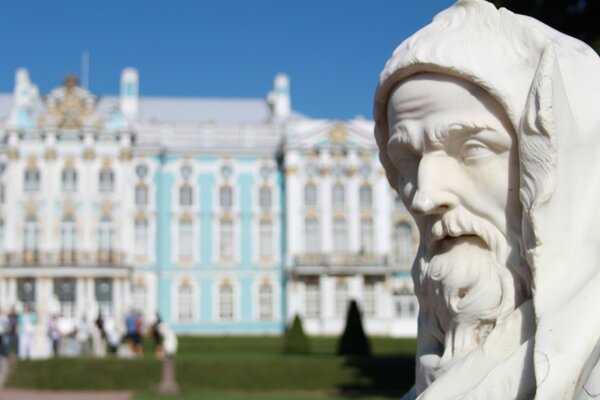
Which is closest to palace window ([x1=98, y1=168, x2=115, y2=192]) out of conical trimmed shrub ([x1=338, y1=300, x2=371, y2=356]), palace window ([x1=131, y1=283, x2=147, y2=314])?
palace window ([x1=131, y1=283, x2=147, y2=314])

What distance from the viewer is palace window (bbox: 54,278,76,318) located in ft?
104

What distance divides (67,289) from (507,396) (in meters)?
32.2

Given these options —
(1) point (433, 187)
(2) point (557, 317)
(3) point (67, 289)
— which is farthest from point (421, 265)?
(3) point (67, 289)

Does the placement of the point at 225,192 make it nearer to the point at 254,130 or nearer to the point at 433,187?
the point at 254,130

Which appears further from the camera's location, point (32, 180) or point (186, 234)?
point (186, 234)

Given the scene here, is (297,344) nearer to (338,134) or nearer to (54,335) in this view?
(54,335)

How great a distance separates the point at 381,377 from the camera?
43.5 feet

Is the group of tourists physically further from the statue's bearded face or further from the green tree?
the statue's bearded face

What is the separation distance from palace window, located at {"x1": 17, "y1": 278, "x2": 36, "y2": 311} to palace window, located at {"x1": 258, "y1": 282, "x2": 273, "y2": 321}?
8.12 m

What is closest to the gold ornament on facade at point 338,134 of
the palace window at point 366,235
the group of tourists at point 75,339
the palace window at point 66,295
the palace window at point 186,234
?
the palace window at point 366,235

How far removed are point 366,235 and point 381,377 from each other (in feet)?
68.2

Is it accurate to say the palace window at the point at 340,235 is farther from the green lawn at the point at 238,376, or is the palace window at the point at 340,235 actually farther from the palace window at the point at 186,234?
the green lawn at the point at 238,376

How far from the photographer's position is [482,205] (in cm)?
113

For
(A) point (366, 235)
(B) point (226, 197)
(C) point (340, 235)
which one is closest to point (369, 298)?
(A) point (366, 235)
